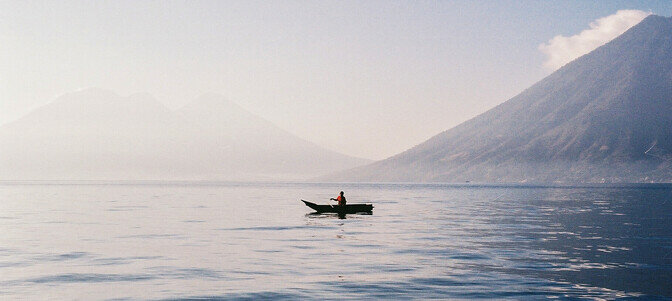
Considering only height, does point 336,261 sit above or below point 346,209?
below

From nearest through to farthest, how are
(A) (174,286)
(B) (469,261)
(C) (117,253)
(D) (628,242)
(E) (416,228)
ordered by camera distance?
(A) (174,286) < (B) (469,261) < (C) (117,253) < (D) (628,242) < (E) (416,228)

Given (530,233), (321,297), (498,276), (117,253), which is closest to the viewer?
(321,297)

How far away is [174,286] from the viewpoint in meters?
25.7

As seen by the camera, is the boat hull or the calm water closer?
the calm water

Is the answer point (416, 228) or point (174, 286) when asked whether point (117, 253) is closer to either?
point (174, 286)

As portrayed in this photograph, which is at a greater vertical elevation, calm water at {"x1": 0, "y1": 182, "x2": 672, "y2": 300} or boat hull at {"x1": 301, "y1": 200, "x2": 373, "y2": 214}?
boat hull at {"x1": 301, "y1": 200, "x2": 373, "y2": 214}

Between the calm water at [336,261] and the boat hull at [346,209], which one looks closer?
the calm water at [336,261]

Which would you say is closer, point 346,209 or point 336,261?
point 336,261

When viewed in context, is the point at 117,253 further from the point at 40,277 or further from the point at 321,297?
the point at 321,297

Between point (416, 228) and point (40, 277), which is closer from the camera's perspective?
point (40, 277)

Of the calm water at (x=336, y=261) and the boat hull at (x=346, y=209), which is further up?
the boat hull at (x=346, y=209)

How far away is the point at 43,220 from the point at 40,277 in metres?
37.9

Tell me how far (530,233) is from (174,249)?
24838 millimetres

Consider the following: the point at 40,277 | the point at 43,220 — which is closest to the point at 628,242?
the point at 40,277
